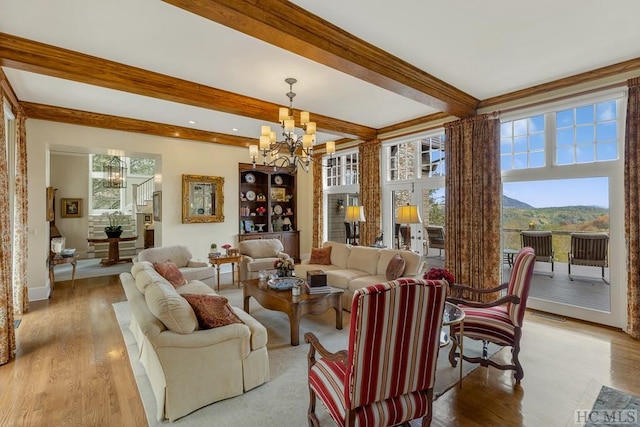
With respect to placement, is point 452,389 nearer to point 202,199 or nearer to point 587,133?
point 587,133

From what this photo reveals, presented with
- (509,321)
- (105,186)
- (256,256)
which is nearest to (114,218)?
(105,186)

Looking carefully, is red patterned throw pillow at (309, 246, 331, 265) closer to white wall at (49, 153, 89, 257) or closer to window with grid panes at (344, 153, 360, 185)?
window with grid panes at (344, 153, 360, 185)

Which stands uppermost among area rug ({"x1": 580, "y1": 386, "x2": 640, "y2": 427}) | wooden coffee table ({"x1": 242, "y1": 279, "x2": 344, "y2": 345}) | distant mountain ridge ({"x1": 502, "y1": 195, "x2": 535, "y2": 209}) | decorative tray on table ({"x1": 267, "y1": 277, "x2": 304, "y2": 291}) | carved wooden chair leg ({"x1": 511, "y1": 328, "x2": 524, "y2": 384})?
distant mountain ridge ({"x1": 502, "y1": 195, "x2": 535, "y2": 209})

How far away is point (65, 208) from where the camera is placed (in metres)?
9.22

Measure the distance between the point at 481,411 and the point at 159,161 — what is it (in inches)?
271

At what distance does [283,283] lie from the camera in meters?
4.06

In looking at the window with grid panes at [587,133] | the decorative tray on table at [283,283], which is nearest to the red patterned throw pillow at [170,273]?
the decorative tray on table at [283,283]

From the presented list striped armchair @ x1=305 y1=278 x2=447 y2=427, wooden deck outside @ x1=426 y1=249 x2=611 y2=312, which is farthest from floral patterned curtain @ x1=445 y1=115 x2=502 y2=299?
striped armchair @ x1=305 y1=278 x2=447 y2=427

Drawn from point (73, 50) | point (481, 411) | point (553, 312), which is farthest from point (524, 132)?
point (73, 50)

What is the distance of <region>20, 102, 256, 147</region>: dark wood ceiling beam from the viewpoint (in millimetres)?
5133

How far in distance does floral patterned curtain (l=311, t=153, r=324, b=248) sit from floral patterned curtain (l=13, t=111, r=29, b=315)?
18.4 feet

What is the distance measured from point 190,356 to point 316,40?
9.37 feet

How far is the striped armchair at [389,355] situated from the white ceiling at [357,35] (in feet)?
7.79

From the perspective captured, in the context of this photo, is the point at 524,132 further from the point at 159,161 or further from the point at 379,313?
the point at 159,161
